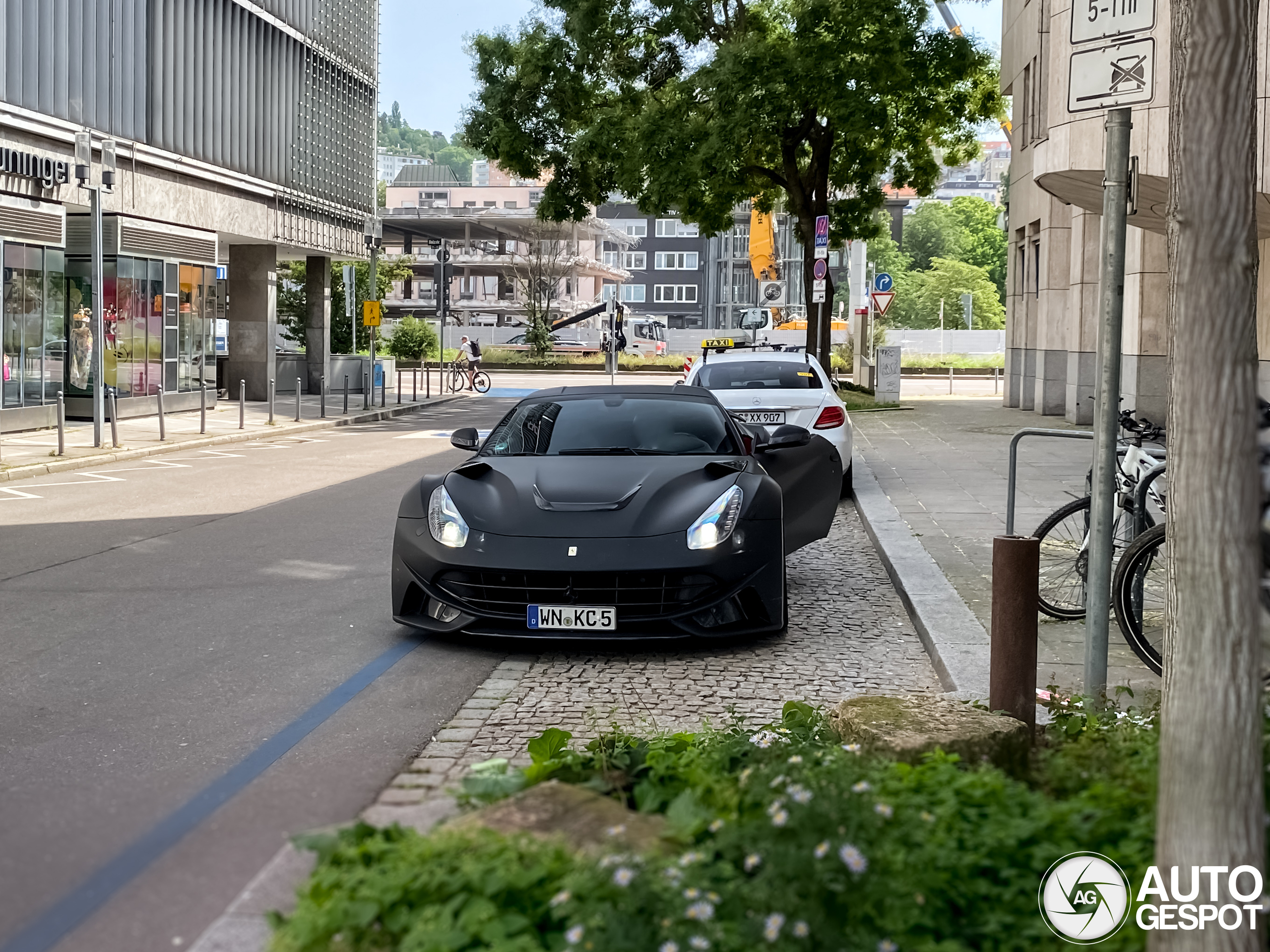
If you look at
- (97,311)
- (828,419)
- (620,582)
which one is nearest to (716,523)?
(620,582)

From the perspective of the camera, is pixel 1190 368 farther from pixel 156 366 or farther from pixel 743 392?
pixel 156 366

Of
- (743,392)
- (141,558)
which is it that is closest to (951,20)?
(743,392)

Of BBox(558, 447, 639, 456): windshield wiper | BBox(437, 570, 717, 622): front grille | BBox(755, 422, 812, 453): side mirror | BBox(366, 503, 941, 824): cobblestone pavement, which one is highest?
BBox(755, 422, 812, 453): side mirror

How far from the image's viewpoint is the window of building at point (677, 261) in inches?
4852

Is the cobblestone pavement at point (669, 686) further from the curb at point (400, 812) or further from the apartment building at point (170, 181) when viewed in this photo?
the apartment building at point (170, 181)

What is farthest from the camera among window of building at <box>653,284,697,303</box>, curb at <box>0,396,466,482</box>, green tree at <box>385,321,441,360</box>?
window of building at <box>653,284,697,303</box>

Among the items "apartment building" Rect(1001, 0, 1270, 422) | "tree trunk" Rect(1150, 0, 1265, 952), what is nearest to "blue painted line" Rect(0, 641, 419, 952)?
"tree trunk" Rect(1150, 0, 1265, 952)

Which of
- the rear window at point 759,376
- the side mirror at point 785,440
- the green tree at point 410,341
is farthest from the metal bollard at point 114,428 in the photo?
A: the green tree at point 410,341

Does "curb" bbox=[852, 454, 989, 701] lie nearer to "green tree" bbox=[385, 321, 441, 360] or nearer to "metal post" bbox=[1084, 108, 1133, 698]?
"metal post" bbox=[1084, 108, 1133, 698]

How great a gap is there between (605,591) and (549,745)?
2.24 m

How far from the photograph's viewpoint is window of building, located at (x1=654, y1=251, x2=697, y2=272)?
123250 millimetres

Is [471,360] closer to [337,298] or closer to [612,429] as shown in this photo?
[337,298]

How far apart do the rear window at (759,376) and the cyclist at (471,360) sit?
99.2 feet

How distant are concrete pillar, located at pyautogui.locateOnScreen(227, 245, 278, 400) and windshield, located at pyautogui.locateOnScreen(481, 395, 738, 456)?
28191mm
